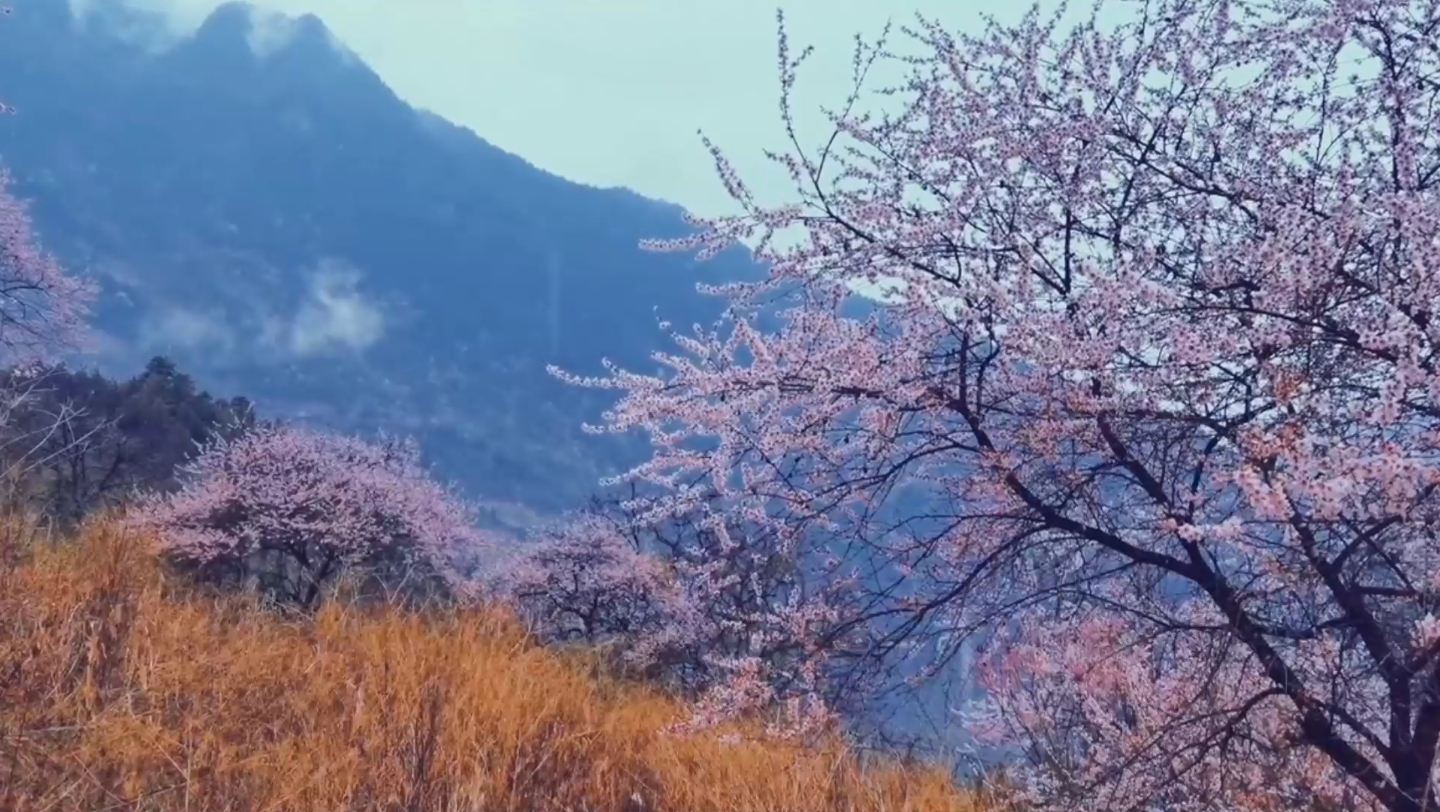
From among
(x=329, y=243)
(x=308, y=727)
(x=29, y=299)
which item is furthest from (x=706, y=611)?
(x=329, y=243)

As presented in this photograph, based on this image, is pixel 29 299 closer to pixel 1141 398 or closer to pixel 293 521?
pixel 293 521

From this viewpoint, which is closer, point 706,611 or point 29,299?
point 706,611

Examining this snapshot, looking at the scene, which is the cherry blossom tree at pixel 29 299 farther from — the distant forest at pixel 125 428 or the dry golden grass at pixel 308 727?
the dry golden grass at pixel 308 727

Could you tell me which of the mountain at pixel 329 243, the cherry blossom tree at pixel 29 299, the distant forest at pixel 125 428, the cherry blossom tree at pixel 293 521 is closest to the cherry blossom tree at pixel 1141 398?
the cherry blossom tree at pixel 293 521

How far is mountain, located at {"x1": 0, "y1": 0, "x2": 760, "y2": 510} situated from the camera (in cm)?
8581

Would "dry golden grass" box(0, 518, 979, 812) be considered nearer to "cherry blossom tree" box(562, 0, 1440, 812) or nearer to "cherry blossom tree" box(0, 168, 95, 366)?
"cherry blossom tree" box(562, 0, 1440, 812)

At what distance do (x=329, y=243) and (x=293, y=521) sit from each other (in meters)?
A: 102

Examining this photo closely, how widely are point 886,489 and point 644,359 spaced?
10279 centimetres

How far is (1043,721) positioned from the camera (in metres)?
5.29

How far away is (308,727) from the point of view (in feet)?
A: 14.4

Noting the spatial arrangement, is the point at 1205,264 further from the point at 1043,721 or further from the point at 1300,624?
the point at 1043,721

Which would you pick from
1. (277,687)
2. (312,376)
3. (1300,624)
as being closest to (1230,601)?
(1300,624)

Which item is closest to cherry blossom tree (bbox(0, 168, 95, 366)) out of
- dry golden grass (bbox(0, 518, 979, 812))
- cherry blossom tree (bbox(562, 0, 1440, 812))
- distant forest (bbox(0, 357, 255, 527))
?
distant forest (bbox(0, 357, 255, 527))

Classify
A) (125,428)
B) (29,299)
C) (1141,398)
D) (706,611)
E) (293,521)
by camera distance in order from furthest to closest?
1. (125,428)
2. (29,299)
3. (293,521)
4. (706,611)
5. (1141,398)
